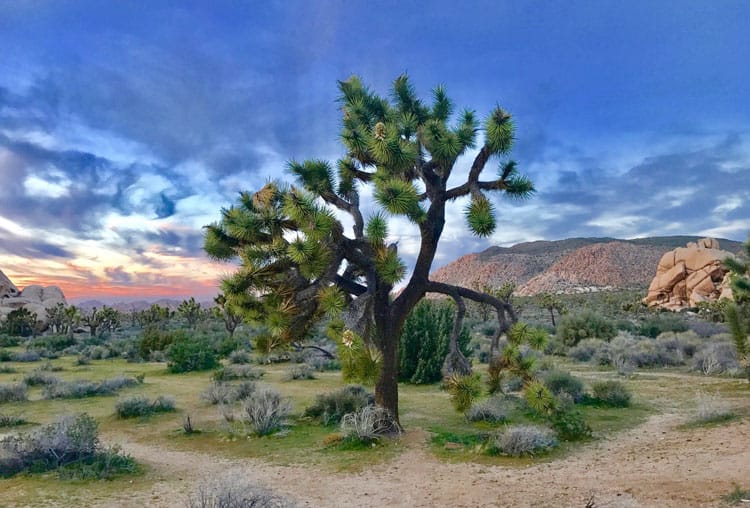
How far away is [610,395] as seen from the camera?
42.5 ft

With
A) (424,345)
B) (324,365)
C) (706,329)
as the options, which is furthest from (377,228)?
(706,329)

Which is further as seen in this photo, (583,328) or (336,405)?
(583,328)

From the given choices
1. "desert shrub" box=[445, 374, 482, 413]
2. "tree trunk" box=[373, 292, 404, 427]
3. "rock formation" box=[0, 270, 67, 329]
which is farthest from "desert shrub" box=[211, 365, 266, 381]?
"rock formation" box=[0, 270, 67, 329]

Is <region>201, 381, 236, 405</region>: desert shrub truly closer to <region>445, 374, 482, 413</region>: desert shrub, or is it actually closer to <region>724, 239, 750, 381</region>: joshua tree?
<region>445, 374, 482, 413</region>: desert shrub

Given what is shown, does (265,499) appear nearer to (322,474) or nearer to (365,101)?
(322,474)

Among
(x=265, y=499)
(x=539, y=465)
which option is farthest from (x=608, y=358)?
(x=265, y=499)

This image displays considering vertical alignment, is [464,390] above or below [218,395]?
above

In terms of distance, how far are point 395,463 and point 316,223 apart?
4109 mm

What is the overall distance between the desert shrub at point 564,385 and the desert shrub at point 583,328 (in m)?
14.8

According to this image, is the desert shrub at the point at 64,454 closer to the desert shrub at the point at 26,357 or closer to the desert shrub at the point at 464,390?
the desert shrub at the point at 464,390

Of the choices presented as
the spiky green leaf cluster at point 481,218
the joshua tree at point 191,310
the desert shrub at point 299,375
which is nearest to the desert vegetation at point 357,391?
the spiky green leaf cluster at point 481,218

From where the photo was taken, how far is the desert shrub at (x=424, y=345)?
18.0 meters

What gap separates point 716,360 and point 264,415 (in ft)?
49.5

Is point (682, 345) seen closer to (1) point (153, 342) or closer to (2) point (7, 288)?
(1) point (153, 342)
